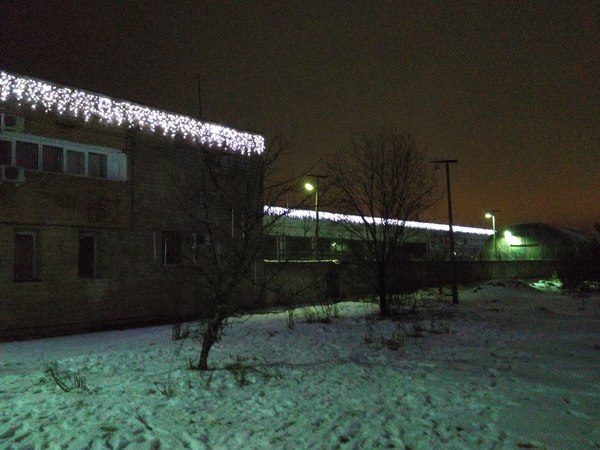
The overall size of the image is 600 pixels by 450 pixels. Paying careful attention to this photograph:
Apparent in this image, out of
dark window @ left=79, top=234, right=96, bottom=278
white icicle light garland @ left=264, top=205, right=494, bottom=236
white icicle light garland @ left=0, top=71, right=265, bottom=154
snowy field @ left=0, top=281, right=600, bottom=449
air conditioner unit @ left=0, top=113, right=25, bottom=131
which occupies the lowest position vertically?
snowy field @ left=0, top=281, right=600, bottom=449

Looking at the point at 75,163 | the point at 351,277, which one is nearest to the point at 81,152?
the point at 75,163

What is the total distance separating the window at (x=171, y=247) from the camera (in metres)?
19.2

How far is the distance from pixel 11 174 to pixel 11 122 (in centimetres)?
159

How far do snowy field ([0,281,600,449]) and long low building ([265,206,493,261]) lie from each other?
228 centimetres

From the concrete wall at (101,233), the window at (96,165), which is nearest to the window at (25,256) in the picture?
the concrete wall at (101,233)

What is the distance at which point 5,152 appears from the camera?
15031mm

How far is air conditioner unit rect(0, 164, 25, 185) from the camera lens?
46.9ft

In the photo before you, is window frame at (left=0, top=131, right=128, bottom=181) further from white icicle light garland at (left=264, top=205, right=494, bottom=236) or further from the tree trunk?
the tree trunk

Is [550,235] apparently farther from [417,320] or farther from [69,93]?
[69,93]

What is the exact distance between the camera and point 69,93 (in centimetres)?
1634

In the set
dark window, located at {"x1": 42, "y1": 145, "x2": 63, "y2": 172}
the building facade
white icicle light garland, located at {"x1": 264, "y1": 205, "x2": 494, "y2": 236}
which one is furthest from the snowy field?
dark window, located at {"x1": 42, "y1": 145, "x2": 63, "y2": 172}

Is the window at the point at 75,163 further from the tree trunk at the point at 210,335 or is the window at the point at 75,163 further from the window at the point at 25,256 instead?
the tree trunk at the point at 210,335

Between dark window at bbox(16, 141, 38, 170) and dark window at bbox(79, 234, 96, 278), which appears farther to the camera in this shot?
dark window at bbox(79, 234, 96, 278)

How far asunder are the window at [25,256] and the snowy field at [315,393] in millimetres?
2599
